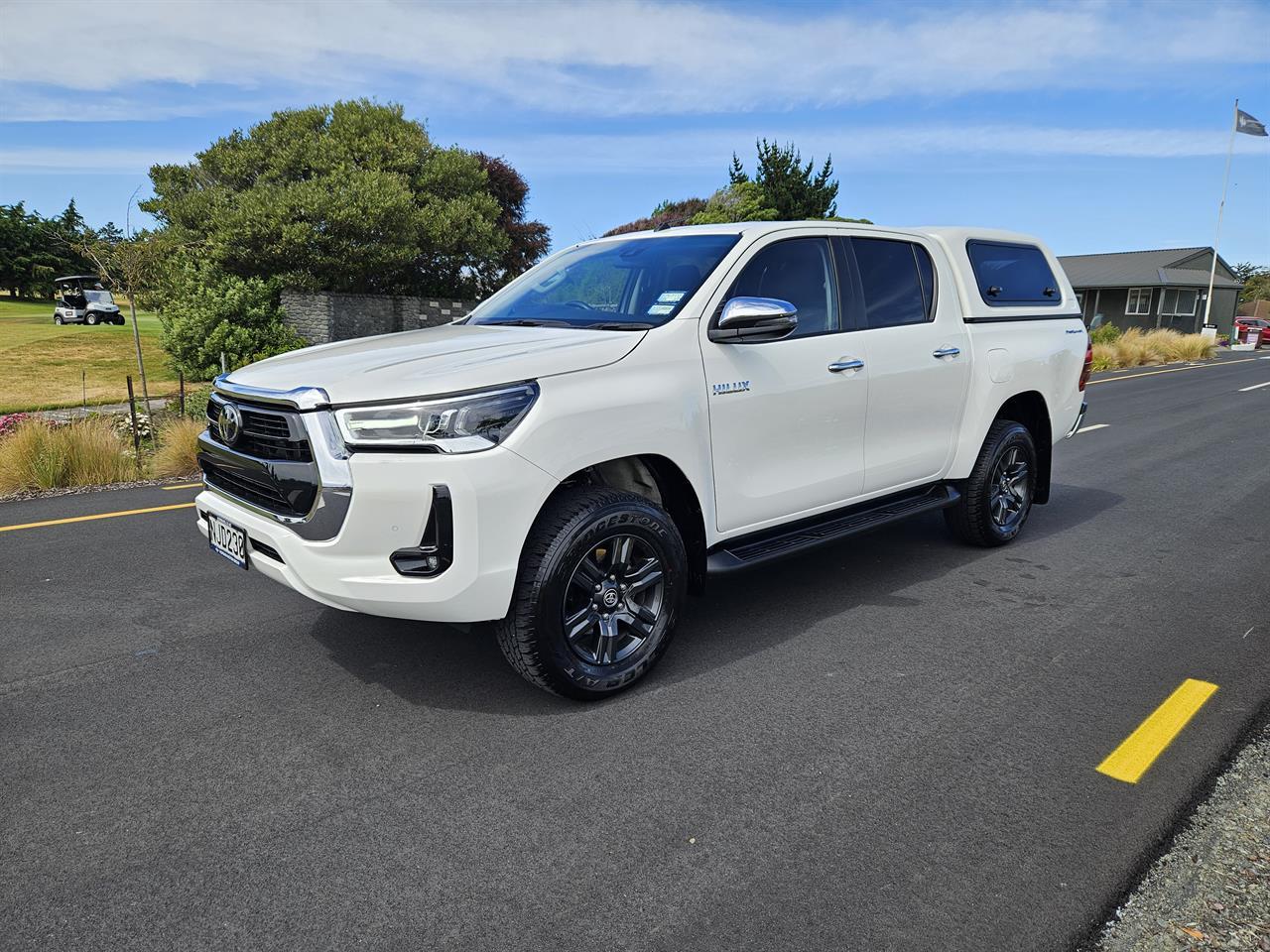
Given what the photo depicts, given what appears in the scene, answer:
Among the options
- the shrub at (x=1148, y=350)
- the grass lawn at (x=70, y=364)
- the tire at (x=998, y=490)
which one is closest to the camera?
the tire at (x=998, y=490)

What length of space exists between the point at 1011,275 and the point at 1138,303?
177 feet

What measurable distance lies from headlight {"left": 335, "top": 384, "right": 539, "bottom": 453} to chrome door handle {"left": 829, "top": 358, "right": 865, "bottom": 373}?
1.97 meters

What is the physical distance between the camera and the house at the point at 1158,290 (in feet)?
167

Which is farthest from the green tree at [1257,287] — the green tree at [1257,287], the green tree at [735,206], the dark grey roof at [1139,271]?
the green tree at [735,206]

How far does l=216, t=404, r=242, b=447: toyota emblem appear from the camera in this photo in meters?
3.69

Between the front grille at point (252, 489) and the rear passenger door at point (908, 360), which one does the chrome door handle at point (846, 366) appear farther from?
the front grille at point (252, 489)

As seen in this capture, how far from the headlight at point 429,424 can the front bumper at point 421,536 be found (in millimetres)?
46

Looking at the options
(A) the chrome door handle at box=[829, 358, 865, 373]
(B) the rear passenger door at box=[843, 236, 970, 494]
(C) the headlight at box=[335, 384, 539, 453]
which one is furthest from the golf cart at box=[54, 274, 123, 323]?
(C) the headlight at box=[335, 384, 539, 453]

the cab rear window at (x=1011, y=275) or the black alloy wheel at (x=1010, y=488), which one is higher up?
the cab rear window at (x=1011, y=275)

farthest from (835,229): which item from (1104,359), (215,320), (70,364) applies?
(70,364)

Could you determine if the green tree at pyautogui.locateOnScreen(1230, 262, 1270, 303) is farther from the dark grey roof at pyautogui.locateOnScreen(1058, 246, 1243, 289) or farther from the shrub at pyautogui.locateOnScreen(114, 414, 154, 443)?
the shrub at pyautogui.locateOnScreen(114, 414, 154, 443)

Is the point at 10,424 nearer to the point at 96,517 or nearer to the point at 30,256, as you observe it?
the point at 96,517

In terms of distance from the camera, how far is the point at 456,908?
8.14ft

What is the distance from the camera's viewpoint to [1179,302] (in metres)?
52.6
